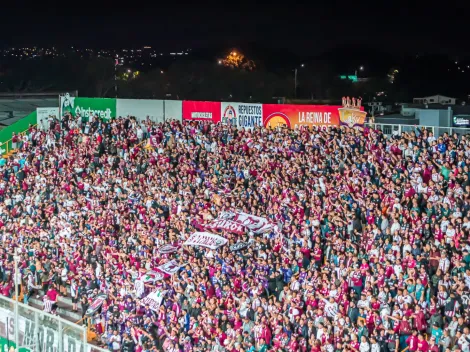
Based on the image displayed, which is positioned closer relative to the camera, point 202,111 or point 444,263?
point 444,263

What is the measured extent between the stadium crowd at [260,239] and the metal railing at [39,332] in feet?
10.1

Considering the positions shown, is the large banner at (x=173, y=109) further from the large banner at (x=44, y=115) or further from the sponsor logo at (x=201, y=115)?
the large banner at (x=44, y=115)

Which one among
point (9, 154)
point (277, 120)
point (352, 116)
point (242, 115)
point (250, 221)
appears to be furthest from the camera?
point (9, 154)

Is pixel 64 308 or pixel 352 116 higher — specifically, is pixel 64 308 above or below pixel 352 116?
below

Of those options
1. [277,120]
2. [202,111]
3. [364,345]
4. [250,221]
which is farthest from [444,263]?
[202,111]

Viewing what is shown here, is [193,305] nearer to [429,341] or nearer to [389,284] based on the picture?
[389,284]

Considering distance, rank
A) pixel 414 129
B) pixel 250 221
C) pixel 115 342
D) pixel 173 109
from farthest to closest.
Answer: pixel 173 109 → pixel 414 129 → pixel 250 221 → pixel 115 342

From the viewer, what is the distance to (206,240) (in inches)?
767

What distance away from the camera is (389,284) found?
15070 mm

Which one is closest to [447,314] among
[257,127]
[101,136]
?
[257,127]

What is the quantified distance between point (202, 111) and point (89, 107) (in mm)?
6333

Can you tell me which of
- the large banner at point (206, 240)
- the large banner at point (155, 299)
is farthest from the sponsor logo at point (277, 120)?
the large banner at point (155, 299)

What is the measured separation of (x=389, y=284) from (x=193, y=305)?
4.87 metres

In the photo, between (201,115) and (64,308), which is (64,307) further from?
(201,115)
